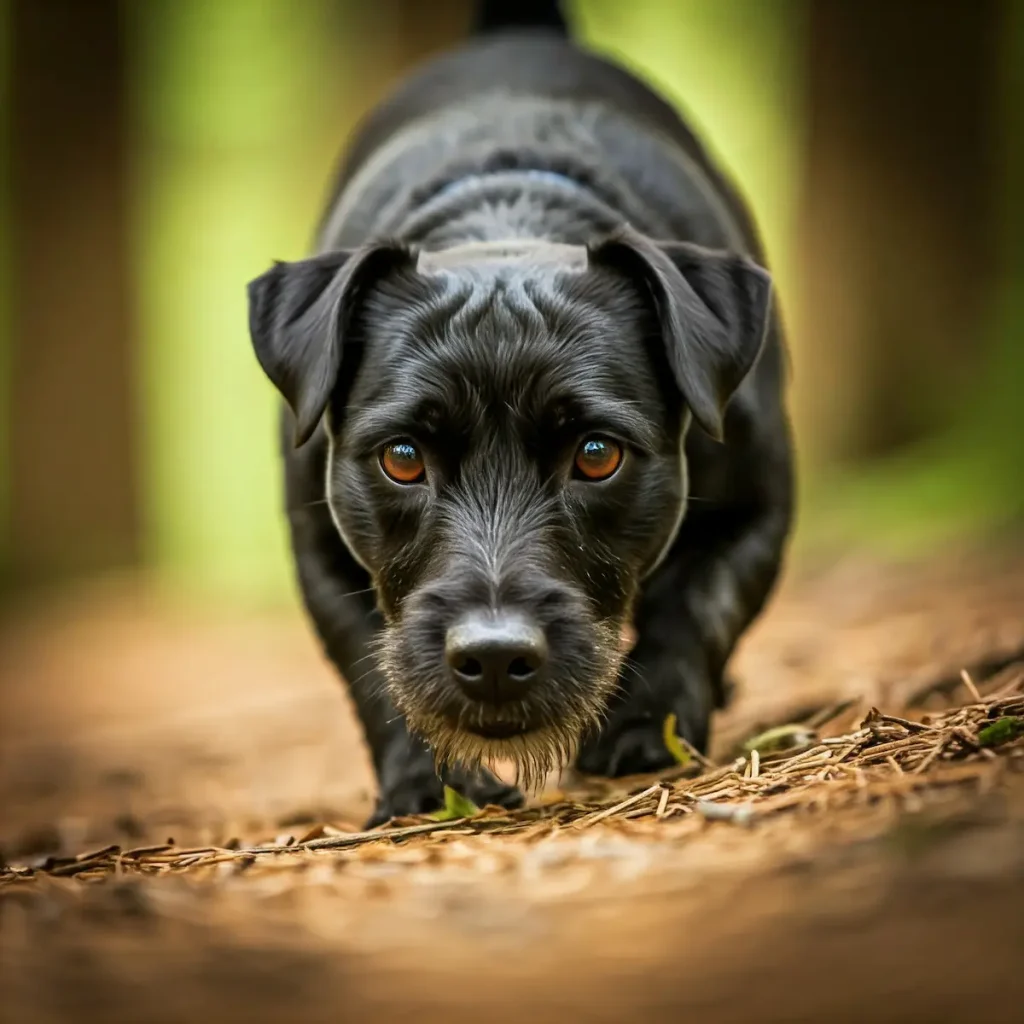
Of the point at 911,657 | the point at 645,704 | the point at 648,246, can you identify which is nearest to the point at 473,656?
the point at 645,704

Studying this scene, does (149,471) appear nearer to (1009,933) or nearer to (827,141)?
(827,141)

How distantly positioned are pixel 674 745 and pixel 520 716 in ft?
1.76

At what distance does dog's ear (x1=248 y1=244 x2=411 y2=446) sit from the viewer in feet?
11.8

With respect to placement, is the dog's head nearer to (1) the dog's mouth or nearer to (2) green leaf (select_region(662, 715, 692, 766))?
(1) the dog's mouth

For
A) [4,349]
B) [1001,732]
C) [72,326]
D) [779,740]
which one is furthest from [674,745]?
[4,349]

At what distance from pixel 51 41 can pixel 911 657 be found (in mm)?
10363

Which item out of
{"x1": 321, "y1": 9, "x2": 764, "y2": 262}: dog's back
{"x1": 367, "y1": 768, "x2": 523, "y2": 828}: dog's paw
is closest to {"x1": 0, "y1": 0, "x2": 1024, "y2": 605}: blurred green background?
{"x1": 321, "y1": 9, "x2": 764, "y2": 262}: dog's back

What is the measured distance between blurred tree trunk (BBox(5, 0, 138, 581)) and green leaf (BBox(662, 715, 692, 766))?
10730 mm

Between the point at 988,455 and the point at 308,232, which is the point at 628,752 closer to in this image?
the point at 988,455

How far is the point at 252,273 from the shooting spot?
49.3 ft

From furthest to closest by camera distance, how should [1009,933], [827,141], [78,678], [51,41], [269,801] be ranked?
1. [51,41]
2. [827,141]
3. [78,678]
4. [269,801]
5. [1009,933]

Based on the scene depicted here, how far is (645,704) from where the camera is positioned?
372cm

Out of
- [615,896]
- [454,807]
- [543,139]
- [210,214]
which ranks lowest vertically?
[615,896]

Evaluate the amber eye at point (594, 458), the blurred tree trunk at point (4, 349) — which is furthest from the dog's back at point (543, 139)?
the blurred tree trunk at point (4, 349)
